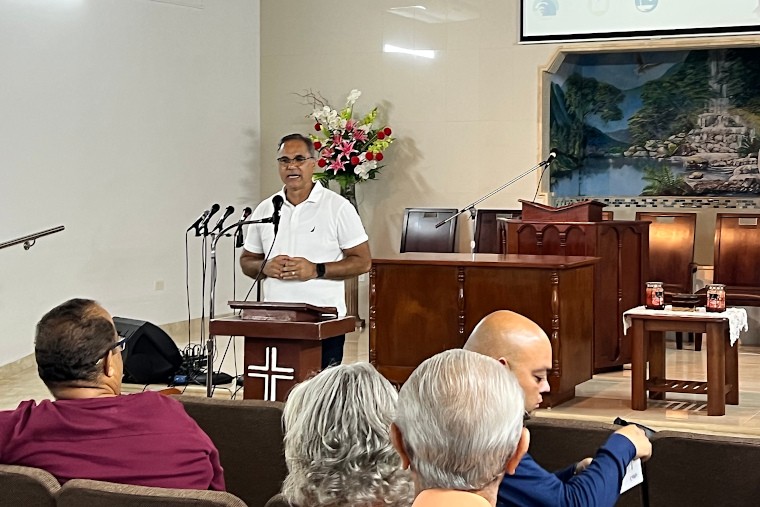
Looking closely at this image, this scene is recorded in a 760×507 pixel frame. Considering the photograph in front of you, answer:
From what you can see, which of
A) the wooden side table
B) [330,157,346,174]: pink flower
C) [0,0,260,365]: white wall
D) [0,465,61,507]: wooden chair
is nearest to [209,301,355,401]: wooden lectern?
[0,465,61,507]: wooden chair

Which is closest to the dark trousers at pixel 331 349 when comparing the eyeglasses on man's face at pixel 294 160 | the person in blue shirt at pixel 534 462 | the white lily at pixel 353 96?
the eyeglasses on man's face at pixel 294 160

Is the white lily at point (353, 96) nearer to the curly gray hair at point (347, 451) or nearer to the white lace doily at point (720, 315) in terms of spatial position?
the white lace doily at point (720, 315)

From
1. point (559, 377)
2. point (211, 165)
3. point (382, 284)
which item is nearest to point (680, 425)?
point (559, 377)

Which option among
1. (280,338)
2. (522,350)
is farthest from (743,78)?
(522,350)

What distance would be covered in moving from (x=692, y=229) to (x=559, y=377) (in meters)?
3.75

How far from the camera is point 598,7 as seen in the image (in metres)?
9.33

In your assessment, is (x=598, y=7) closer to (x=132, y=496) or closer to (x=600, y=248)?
(x=600, y=248)

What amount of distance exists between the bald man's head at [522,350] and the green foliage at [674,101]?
8.29m

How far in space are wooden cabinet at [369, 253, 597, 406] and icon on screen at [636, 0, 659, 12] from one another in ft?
12.2

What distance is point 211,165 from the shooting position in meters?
9.92

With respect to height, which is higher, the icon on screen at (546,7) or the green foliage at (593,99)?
the icon on screen at (546,7)

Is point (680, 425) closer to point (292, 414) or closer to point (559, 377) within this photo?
point (559, 377)

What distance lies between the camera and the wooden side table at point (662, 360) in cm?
568

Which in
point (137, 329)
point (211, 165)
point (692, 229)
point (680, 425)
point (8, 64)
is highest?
point (8, 64)
